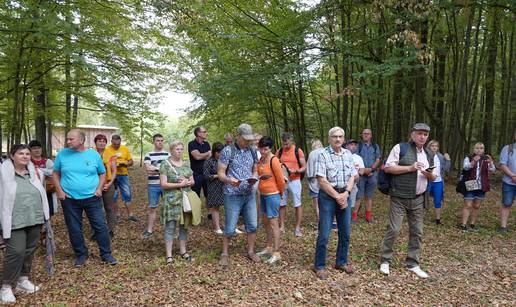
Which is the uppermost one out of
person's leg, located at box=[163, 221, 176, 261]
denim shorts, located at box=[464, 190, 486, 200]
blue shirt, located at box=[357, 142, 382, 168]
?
blue shirt, located at box=[357, 142, 382, 168]

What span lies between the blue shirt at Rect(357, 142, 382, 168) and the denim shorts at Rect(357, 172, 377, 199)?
0.28 meters

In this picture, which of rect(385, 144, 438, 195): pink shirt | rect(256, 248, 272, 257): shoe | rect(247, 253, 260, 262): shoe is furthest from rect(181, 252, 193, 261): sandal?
rect(385, 144, 438, 195): pink shirt

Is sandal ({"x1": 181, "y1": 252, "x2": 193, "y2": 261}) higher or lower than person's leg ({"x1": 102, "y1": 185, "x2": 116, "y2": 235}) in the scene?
lower

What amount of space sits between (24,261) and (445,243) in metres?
6.47

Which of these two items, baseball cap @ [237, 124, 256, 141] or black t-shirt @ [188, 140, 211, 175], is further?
black t-shirt @ [188, 140, 211, 175]

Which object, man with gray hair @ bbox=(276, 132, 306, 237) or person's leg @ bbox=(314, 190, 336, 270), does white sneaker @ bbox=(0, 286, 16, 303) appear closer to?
person's leg @ bbox=(314, 190, 336, 270)

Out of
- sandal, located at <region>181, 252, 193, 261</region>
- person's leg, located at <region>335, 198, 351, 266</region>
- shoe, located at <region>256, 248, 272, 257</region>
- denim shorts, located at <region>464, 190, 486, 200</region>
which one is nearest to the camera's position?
person's leg, located at <region>335, 198, 351, 266</region>

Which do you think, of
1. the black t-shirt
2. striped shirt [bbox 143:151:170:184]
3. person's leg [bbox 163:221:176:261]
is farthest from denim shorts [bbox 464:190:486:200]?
striped shirt [bbox 143:151:170:184]

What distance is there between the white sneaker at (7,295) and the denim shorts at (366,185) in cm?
608

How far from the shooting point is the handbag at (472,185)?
6629mm

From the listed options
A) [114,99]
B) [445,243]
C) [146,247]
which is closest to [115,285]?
[146,247]

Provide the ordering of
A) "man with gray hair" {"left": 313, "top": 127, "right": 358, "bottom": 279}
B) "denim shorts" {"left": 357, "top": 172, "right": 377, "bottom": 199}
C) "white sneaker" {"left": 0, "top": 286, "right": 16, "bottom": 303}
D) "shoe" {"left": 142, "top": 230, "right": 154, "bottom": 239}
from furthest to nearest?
1. "denim shorts" {"left": 357, "top": 172, "right": 377, "bottom": 199}
2. "shoe" {"left": 142, "top": 230, "right": 154, "bottom": 239}
3. "man with gray hair" {"left": 313, "top": 127, "right": 358, "bottom": 279}
4. "white sneaker" {"left": 0, "top": 286, "right": 16, "bottom": 303}

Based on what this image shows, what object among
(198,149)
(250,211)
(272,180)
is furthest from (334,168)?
(198,149)

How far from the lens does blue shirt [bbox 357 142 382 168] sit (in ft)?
24.3
